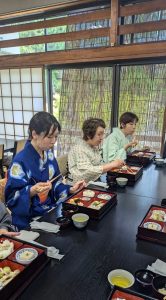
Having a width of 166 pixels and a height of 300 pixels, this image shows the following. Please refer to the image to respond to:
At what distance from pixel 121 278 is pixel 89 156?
1.53 metres

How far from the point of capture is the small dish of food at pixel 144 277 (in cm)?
92

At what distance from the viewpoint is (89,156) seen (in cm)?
243

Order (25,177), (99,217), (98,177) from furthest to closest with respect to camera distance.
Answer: (98,177) < (25,177) < (99,217)

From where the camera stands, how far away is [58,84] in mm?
4477

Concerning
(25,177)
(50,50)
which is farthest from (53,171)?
(50,50)

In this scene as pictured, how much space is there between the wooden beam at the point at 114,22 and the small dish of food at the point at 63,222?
2.99 meters

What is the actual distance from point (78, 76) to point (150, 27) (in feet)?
4.60

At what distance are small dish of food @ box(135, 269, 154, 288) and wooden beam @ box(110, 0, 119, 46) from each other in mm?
3316

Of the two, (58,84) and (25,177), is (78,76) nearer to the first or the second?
(58,84)

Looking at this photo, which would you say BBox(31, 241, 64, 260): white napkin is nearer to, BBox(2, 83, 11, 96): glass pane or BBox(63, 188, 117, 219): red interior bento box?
BBox(63, 188, 117, 219): red interior bento box

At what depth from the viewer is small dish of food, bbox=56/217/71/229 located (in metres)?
1.35

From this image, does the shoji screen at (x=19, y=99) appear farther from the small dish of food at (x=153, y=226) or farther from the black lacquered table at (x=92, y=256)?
the small dish of food at (x=153, y=226)

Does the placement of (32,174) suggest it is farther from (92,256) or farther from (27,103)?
(27,103)

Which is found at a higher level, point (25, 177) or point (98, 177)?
point (25, 177)
